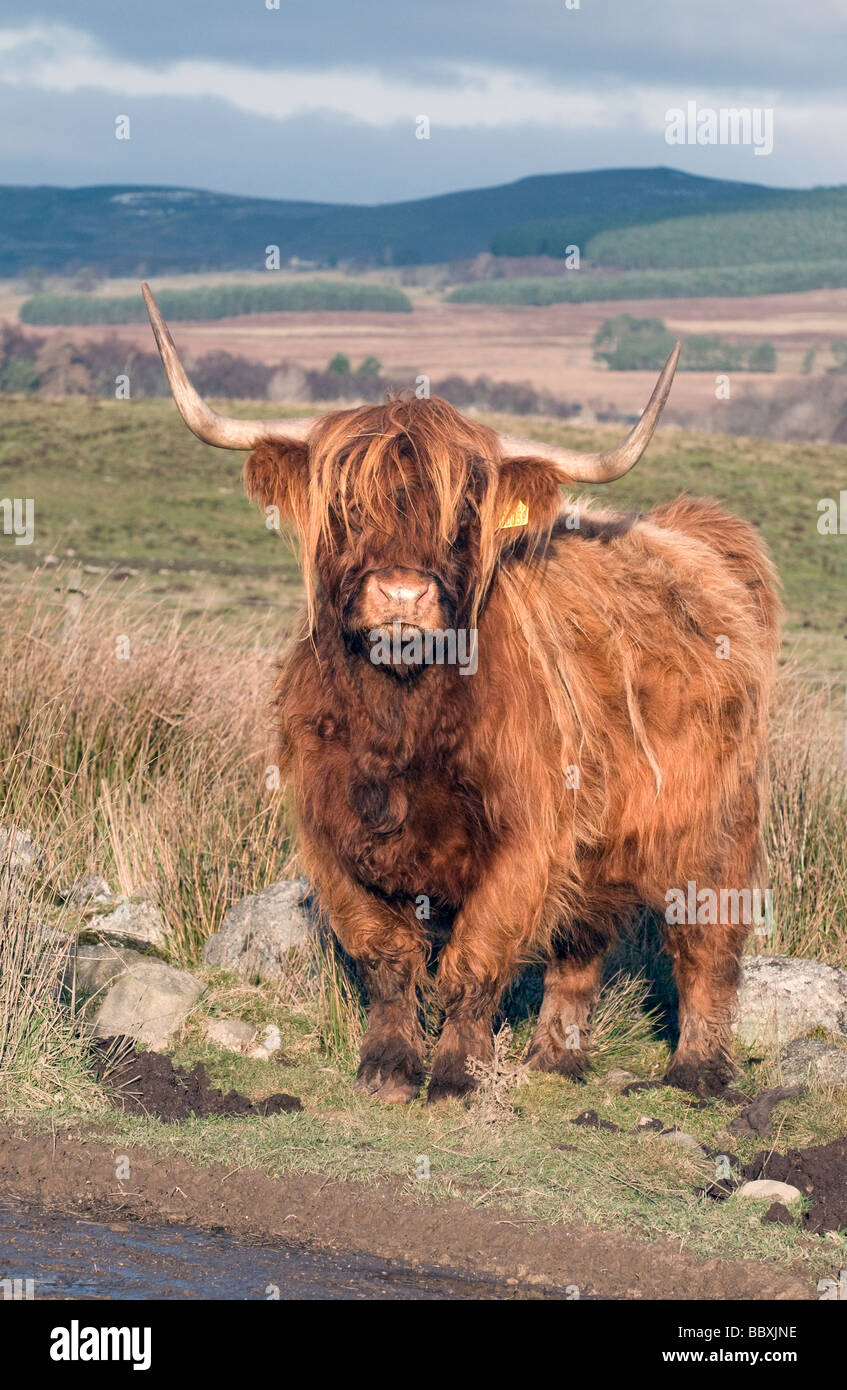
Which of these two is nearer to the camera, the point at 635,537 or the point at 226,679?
the point at 635,537

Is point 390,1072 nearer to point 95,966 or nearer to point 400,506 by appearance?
point 95,966

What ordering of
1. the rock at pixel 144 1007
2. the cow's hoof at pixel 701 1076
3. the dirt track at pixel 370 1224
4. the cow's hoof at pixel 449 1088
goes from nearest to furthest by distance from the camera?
the dirt track at pixel 370 1224, the cow's hoof at pixel 449 1088, the rock at pixel 144 1007, the cow's hoof at pixel 701 1076

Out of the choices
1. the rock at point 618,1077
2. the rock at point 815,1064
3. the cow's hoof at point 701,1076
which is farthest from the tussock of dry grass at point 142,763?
the rock at point 815,1064

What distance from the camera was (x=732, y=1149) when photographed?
484cm

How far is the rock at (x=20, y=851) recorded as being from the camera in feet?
17.7

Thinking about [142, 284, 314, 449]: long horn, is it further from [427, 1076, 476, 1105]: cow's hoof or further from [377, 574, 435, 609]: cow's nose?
[427, 1076, 476, 1105]: cow's hoof

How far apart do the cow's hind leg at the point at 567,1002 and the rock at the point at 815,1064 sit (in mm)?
675

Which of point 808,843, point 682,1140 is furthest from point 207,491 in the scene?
point 682,1140

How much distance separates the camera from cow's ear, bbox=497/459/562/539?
4738 mm

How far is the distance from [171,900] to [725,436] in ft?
126

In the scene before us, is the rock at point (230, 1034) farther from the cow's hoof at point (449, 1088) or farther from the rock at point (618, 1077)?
the rock at point (618, 1077)

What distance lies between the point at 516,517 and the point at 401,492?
1.43 feet
